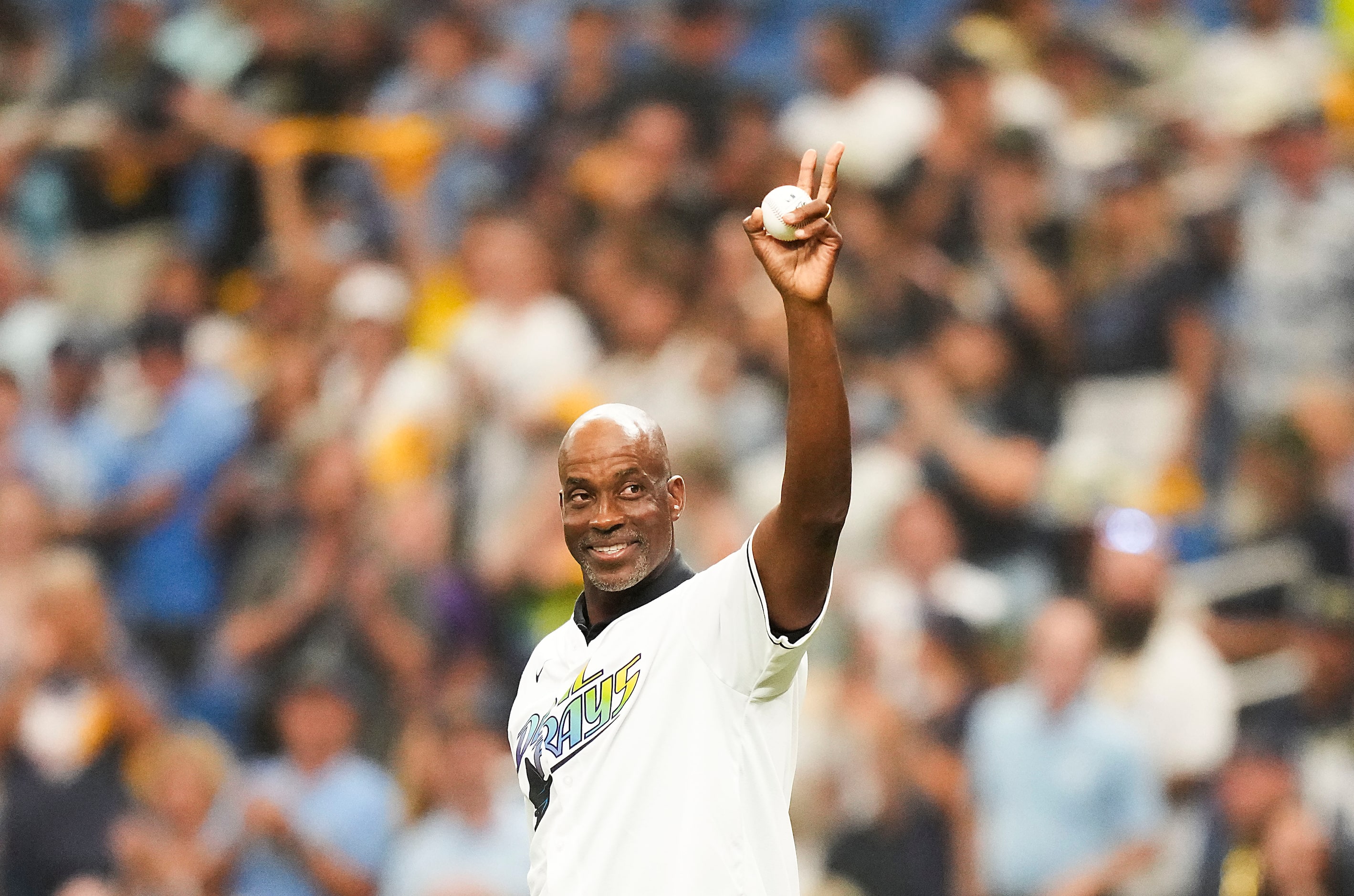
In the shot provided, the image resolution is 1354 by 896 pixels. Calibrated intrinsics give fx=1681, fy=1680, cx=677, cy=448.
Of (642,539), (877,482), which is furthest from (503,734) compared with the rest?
(642,539)

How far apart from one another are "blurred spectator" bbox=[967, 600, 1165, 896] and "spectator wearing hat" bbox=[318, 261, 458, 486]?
2912 mm

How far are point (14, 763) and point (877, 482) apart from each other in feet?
12.4

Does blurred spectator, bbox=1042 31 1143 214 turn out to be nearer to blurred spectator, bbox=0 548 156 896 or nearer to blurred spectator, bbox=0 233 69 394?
blurred spectator, bbox=0 548 156 896

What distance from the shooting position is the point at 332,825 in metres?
6.65

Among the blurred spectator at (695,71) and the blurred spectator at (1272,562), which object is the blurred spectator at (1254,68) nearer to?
the blurred spectator at (1272,562)

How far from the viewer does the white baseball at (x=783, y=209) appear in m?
2.65

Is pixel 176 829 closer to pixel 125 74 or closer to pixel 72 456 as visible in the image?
pixel 72 456

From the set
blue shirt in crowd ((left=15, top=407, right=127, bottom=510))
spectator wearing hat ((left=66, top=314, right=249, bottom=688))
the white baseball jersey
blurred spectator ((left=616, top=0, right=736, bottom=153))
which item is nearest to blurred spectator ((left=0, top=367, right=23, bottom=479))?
blue shirt in crowd ((left=15, top=407, right=127, bottom=510))

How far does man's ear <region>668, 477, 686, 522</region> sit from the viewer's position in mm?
3027

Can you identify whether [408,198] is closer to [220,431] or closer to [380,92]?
[380,92]

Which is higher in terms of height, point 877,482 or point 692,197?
point 692,197

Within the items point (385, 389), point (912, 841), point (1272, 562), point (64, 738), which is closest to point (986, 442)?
point (1272, 562)

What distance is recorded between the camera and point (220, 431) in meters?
8.07

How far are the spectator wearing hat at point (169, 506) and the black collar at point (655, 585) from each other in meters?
4.89
